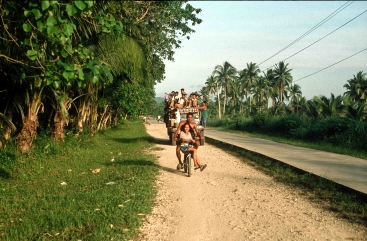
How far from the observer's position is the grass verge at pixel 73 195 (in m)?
5.01

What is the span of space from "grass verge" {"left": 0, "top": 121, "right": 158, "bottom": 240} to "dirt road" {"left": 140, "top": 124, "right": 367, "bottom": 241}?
1.38 feet

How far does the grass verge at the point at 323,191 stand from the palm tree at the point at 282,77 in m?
50.9

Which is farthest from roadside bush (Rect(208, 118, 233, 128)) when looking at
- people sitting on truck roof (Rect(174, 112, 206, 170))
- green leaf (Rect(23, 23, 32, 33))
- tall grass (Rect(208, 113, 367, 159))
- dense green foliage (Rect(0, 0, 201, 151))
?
green leaf (Rect(23, 23, 32, 33))

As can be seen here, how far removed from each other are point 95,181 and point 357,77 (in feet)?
169

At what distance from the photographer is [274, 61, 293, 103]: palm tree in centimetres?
5906

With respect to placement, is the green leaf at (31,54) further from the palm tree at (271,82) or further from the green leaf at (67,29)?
the palm tree at (271,82)

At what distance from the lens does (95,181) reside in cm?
827

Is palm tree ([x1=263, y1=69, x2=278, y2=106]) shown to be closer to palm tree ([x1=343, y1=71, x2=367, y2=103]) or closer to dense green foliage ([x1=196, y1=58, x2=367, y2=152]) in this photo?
dense green foliage ([x1=196, y1=58, x2=367, y2=152])

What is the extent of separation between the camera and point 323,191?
7.14m

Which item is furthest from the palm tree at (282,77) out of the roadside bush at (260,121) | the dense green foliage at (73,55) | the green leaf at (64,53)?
the green leaf at (64,53)

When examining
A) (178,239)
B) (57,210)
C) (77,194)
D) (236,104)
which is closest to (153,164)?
(77,194)

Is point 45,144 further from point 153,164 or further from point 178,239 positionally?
point 178,239

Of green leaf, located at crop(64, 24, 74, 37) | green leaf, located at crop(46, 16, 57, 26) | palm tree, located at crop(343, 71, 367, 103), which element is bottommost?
green leaf, located at crop(64, 24, 74, 37)

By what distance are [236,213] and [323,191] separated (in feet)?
7.93
